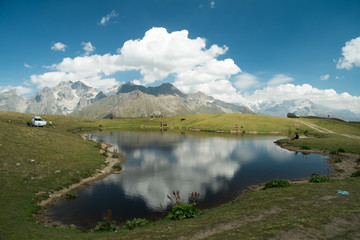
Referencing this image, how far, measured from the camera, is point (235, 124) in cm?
13900

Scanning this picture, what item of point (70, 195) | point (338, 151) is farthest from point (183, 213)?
point (338, 151)

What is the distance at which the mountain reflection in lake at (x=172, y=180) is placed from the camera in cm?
2640

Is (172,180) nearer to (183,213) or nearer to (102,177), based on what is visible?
(102,177)

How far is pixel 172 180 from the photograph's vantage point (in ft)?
123

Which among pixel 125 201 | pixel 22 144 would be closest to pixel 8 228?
pixel 125 201

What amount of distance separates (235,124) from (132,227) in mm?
126983

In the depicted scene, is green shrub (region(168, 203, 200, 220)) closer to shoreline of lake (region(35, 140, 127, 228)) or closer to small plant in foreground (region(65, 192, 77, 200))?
shoreline of lake (region(35, 140, 127, 228))

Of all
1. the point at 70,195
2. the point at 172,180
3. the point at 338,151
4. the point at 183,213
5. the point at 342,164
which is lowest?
the point at 70,195

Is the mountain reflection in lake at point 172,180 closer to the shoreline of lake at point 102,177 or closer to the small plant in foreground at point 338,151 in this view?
the shoreline of lake at point 102,177

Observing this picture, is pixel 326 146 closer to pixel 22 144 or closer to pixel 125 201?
pixel 125 201

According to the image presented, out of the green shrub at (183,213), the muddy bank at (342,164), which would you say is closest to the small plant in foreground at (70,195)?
the green shrub at (183,213)

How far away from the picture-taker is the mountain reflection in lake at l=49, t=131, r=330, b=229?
26.4 metres

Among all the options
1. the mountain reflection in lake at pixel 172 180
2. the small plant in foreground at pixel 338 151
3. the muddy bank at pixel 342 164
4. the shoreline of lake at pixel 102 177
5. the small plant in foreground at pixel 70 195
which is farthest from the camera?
the small plant in foreground at pixel 338 151

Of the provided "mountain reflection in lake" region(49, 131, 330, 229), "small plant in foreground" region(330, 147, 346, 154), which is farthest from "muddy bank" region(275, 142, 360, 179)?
"mountain reflection in lake" region(49, 131, 330, 229)
